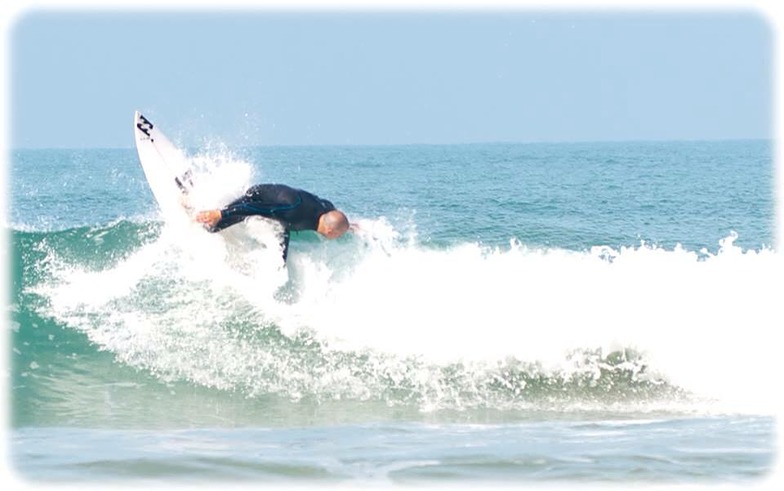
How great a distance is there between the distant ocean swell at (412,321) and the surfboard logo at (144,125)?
3.63 feet

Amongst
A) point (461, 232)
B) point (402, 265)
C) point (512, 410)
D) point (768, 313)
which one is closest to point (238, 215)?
point (402, 265)

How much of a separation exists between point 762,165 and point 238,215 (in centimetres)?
3323

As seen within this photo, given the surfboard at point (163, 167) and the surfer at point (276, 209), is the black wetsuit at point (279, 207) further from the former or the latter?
the surfboard at point (163, 167)

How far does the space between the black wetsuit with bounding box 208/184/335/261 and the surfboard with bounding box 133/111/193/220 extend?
47.5 inches

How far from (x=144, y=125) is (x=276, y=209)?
2413 mm

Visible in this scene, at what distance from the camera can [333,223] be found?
8172 mm

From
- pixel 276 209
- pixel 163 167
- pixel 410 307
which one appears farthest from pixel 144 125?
pixel 410 307

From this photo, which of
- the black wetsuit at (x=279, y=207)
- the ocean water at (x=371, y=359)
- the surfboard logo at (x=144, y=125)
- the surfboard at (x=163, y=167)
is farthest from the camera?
the surfboard logo at (x=144, y=125)

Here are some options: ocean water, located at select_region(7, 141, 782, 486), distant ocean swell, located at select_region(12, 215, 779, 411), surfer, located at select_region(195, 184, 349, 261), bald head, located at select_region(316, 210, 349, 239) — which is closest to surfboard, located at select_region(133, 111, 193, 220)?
ocean water, located at select_region(7, 141, 782, 486)

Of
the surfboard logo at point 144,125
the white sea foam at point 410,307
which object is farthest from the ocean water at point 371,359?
the surfboard logo at point 144,125

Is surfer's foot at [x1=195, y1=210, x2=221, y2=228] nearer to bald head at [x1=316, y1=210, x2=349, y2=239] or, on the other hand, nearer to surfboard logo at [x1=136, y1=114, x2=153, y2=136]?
bald head at [x1=316, y1=210, x2=349, y2=239]

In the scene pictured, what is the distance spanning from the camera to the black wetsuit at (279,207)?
8.49m

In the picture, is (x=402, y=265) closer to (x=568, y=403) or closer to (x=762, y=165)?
(x=568, y=403)

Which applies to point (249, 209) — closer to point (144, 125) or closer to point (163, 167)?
point (163, 167)
